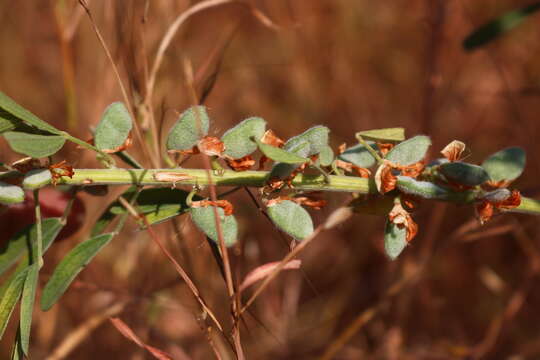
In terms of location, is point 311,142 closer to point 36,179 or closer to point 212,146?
point 212,146

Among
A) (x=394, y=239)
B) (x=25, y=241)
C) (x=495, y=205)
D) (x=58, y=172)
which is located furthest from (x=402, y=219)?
(x=25, y=241)

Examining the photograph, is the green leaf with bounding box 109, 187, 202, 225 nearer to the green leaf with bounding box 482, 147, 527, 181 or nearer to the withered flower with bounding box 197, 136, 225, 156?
the withered flower with bounding box 197, 136, 225, 156

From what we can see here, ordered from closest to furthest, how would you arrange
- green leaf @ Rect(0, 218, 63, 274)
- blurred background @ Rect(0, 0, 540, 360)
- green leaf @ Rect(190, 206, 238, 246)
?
green leaf @ Rect(190, 206, 238, 246) < green leaf @ Rect(0, 218, 63, 274) < blurred background @ Rect(0, 0, 540, 360)

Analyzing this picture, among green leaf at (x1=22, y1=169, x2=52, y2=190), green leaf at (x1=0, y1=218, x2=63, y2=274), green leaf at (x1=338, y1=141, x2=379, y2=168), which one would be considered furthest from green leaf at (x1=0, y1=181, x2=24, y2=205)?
green leaf at (x1=338, y1=141, x2=379, y2=168)

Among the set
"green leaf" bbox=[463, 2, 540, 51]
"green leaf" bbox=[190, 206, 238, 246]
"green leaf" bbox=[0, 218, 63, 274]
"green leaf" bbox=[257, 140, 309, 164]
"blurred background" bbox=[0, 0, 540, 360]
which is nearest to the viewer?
"green leaf" bbox=[257, 140, 309, 164]

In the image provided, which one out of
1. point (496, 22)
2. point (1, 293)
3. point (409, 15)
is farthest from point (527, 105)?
point (1, 293)

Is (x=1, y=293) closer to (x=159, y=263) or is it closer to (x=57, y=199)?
(x=57, y=199)
